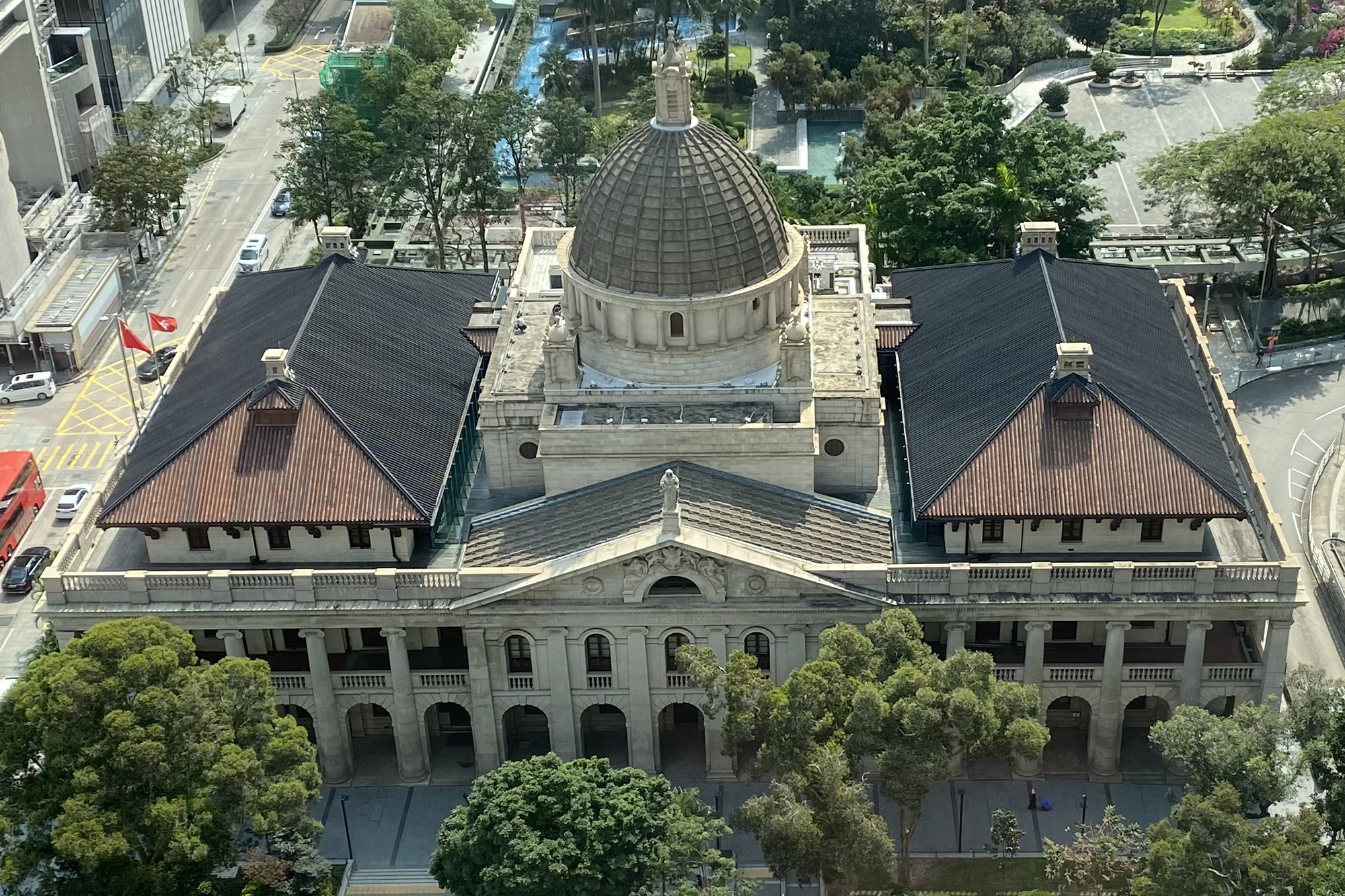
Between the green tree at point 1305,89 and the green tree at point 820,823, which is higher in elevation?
the green tree at point 820,823

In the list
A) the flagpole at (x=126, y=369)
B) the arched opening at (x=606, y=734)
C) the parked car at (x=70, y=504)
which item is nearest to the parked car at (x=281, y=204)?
the flagpole at (x=126, y=369)

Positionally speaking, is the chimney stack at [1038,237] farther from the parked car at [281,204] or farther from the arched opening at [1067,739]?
the parked car at [281,204]

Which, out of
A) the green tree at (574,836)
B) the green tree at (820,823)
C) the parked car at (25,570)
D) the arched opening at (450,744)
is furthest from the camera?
the parked car at (25,570)

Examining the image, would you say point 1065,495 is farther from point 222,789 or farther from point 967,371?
point 222,789

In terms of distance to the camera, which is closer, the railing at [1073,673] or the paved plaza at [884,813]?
the railing at [1073,673]

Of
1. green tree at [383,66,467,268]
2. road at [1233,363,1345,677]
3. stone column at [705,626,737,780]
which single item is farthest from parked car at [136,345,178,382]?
road at [1233,363,1345,677]

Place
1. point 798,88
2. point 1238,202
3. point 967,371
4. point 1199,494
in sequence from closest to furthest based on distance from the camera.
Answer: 1. point 1199,494
2. point 967,371
3. point 1238,202
4. point 798,88

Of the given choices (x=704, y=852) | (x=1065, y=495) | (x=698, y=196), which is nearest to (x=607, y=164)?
(x=698, y=196)

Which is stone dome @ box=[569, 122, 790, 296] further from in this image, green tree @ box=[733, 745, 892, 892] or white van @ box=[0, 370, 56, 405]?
white van @ box=[0, 370, 56, 405]
